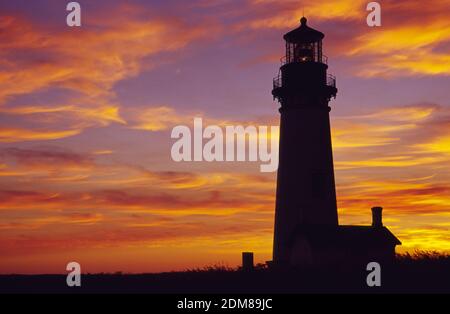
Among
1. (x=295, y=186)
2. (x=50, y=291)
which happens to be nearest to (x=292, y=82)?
(x=295, y=186)

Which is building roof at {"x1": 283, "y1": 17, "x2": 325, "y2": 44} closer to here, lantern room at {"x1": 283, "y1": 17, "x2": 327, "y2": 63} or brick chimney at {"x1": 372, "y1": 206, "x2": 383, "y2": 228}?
lantern room at {"x1": 283, "y1": 17, "x2": 327, "y2": 63}

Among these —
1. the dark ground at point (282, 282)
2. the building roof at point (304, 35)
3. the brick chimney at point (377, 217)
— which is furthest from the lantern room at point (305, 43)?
the dark ground at point (282, 282)

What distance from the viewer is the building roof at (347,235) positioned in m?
40.6

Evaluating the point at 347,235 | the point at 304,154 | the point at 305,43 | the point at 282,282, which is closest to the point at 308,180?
the point at 304,154

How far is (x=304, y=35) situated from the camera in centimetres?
4381

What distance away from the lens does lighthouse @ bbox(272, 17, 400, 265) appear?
41438mm

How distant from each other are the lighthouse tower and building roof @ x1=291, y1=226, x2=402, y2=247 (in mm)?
466

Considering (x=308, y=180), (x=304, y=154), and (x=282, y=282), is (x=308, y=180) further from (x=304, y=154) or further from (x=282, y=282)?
(x=282, y=282)

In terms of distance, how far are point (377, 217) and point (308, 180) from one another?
484 centimetres
